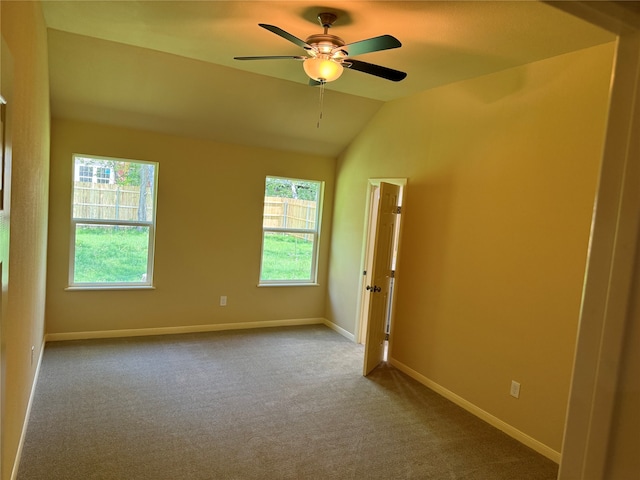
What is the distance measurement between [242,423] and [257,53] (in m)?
2.84

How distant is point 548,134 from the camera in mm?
3109

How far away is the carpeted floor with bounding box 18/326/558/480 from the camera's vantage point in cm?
267

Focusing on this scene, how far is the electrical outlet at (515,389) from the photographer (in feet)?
10.7

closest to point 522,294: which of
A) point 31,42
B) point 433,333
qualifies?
point 433,333

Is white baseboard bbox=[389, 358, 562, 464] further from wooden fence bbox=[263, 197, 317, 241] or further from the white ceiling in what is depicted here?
the white ceiling

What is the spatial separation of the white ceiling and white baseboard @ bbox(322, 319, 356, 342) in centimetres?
233

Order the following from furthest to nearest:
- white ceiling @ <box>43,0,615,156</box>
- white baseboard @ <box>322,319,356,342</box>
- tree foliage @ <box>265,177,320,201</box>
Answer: tree foliage @ <box>265,177,320,201</box> < white baseboard @ <box>322,319,356,342</box> < white ceiling @ <box>43,0,615,156</box>

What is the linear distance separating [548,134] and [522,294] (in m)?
1.17

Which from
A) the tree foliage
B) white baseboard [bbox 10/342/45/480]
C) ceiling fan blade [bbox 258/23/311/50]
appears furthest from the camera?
the tree foliage

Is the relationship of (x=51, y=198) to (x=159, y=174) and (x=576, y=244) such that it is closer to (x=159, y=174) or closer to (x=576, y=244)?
(x=159, y=174)

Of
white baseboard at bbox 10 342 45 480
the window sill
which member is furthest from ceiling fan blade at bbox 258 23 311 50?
the window sill

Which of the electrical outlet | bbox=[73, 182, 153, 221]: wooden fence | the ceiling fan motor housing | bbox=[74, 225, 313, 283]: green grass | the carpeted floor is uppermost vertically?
the ceiling fan motor housing

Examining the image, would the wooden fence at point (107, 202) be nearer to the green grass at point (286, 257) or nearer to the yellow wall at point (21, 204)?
the green grass at point (286, 257)

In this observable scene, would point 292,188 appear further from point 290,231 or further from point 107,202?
point 107,202
